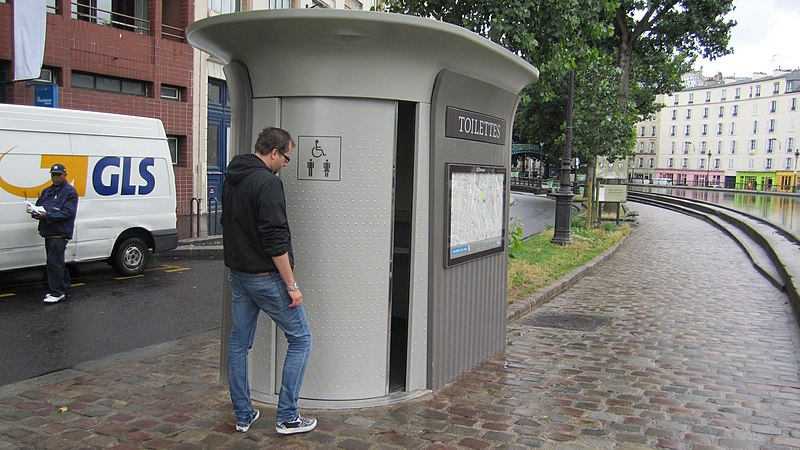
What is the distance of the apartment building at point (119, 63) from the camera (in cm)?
1562

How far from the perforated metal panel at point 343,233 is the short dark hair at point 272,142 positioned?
417 millimetres

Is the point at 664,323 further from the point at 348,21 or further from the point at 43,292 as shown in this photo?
the point at 43,292

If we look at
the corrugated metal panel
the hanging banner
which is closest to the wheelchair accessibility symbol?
the corrugated metal panel

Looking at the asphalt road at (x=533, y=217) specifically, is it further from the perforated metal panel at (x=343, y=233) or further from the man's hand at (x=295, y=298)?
the man's hand at (x=295, y=298)

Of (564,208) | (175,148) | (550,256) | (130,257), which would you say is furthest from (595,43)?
(130,257)

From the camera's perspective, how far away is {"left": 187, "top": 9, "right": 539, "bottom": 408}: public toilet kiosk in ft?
14.0

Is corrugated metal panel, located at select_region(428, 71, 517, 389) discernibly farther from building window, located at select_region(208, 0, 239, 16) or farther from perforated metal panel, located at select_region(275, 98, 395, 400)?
building window, located at select_region(208, 0, 239, 16)

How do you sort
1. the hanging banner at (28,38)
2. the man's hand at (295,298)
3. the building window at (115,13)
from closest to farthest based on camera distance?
the man's hand at (295,298)
the hanging banner at (28,38)
the building window at (115,13)

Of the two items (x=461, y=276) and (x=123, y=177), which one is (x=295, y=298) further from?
(x=123, y=177)

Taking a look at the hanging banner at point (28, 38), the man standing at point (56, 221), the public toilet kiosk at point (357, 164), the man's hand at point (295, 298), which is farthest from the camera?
the hanging banner at point (28, 38)

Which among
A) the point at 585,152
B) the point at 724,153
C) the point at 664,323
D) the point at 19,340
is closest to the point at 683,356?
the point at 664,323

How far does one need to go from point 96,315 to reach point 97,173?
290 centimetres

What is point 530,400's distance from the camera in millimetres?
4848

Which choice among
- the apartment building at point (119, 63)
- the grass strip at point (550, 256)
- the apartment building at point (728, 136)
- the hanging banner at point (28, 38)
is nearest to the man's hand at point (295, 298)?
the grass strip at point (550, 256)
